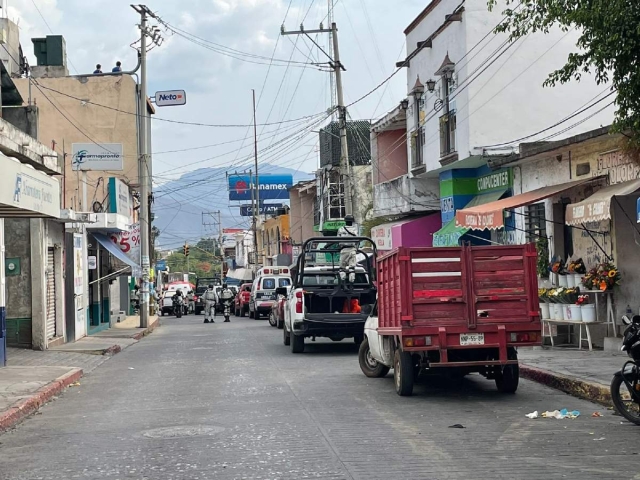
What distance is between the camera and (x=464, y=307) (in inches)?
480

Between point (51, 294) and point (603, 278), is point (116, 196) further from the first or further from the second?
point (603, 278)

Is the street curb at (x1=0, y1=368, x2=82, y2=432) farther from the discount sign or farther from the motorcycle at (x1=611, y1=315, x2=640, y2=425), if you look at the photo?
the discount sign

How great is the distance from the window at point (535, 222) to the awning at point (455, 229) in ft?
7.75

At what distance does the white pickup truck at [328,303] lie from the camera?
65.5 feet

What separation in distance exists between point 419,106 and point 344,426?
22875 millimetres

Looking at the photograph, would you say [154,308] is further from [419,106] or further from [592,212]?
[592,212]

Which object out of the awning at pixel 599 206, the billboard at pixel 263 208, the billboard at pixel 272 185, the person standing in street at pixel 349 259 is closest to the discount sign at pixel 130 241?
the person standing in street at pixel 349 259

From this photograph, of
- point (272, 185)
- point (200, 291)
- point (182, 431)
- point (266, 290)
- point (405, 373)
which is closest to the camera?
point (182, 431)

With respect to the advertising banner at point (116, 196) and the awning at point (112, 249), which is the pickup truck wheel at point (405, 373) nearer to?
the awning at point (112, 249)

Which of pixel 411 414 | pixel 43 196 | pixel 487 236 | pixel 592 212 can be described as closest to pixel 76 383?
pixel 43 196

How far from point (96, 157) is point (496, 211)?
77.9 ft

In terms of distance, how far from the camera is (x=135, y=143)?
50438 millimetres

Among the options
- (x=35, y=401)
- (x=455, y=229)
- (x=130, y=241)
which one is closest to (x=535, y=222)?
(x=455, y=229)

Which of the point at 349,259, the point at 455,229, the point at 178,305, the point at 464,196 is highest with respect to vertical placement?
the point at 464,196
